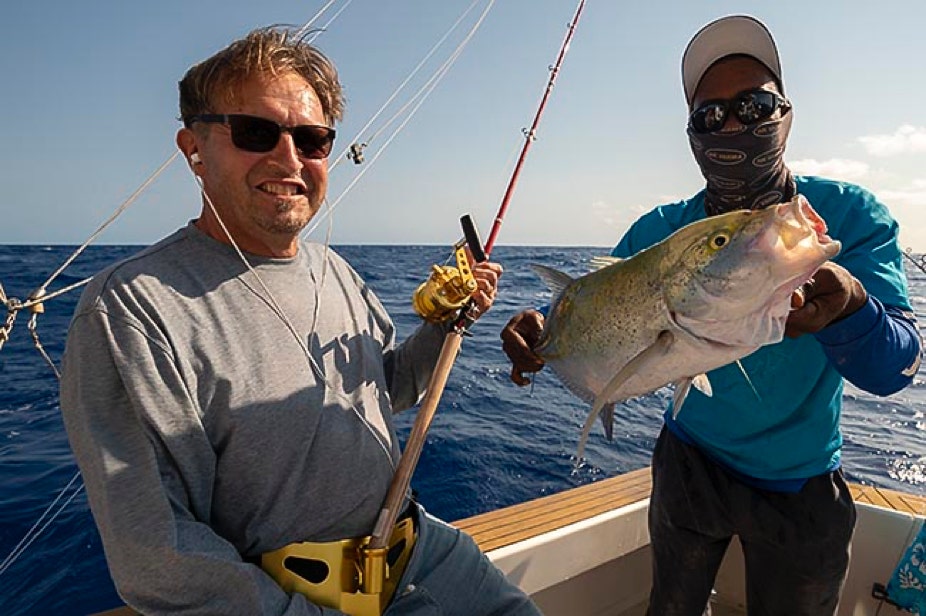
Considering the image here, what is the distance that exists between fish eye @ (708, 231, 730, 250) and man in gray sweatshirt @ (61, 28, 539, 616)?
1.26 metres

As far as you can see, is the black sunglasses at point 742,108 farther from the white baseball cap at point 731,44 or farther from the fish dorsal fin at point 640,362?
the fish dorsal fin at point 640,362

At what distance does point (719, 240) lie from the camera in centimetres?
168

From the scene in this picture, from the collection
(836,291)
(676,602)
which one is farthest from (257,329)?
(676,602)

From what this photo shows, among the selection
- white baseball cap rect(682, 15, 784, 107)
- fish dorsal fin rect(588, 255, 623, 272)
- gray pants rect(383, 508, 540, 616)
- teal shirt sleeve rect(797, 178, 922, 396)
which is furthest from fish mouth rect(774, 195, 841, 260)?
gray pants rect(383, 508, 540, 616)

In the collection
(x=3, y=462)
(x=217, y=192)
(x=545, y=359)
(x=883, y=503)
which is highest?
(x=217, y=192)

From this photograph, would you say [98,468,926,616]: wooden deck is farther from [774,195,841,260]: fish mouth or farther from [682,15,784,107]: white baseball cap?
[682,15,784,107]: white baseball cap

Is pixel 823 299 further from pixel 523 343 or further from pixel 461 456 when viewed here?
pixel 461 456

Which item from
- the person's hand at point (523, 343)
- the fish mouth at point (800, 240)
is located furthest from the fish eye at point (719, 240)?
the person's hand at point (523, 343)

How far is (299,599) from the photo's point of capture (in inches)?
69.2

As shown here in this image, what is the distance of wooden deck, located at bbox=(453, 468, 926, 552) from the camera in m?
3.09

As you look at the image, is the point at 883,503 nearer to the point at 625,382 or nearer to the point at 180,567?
the point at 625,382

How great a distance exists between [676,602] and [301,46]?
265 cm

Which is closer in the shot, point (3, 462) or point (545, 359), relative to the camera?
point (545, 359)

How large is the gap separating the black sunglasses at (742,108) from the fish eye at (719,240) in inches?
27.2
